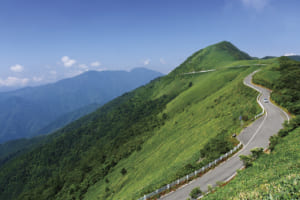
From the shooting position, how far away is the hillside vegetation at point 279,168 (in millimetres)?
10016

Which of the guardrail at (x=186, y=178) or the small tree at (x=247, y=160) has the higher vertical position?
the small tree at (x=247, y=160)

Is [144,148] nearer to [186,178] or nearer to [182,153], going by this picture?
[182,153]

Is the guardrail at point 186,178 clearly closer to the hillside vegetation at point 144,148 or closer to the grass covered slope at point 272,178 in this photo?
the hillside vegetation at point 144,148

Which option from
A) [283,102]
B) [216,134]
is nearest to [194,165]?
[216,134]

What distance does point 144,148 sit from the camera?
198 ft

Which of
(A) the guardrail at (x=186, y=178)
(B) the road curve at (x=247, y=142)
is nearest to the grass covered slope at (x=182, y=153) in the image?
(A) the guardrail at (x=186, y=178)

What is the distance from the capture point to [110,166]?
62125 millimetres

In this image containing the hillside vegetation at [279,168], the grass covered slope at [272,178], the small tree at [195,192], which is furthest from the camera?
the small tree at [195,192]

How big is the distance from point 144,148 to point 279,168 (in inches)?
1932

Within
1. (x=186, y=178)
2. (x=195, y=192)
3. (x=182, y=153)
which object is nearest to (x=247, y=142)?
(x=182, y=153)

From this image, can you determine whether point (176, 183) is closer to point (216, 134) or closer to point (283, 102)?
point (216, 134)

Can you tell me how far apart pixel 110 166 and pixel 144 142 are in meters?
17.1

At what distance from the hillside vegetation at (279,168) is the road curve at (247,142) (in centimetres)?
259

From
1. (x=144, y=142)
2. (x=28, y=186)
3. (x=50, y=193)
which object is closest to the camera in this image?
(x=144, y=142)
